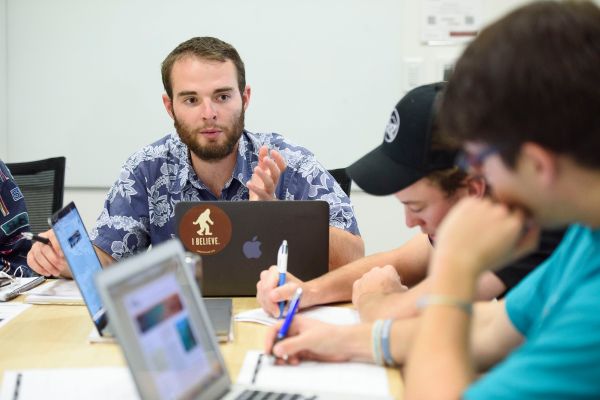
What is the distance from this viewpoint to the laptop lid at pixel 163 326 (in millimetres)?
894

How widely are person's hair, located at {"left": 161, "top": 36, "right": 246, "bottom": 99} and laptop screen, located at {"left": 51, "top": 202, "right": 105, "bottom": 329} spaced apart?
0.86 metres

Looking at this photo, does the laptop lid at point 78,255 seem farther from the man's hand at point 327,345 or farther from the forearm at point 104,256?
the forearm at point 104,256

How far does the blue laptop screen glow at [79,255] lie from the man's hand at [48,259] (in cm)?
33

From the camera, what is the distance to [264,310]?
160cm

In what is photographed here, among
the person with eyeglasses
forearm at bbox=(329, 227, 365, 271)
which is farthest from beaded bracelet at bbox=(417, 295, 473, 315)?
forearm at bbox=(329, 227, 365, 271)

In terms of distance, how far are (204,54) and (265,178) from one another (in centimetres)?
49

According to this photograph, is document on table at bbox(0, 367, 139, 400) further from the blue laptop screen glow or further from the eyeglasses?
the eyeglasses

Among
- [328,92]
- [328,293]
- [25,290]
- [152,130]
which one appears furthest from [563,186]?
[152,130]

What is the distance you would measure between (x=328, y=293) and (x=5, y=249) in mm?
1148

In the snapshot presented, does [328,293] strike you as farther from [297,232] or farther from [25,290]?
[25,290]

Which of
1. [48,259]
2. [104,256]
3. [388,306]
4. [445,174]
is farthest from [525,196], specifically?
[104,256]

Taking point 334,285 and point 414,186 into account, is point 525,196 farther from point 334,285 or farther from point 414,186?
point 334,285

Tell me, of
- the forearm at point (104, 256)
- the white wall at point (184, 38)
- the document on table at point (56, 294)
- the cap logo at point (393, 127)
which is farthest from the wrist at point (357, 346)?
the white wall at point (184, 38)

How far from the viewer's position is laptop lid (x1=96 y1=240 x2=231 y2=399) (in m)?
0.89
